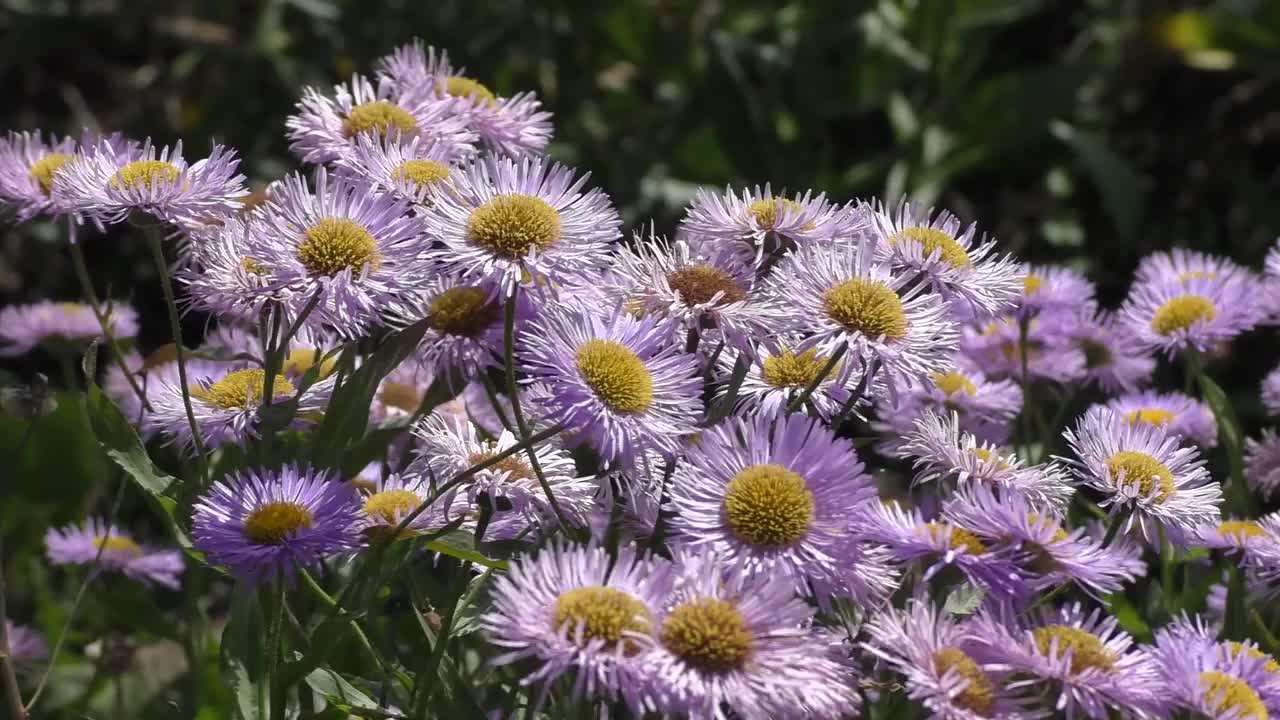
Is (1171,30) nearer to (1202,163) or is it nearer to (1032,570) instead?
(1202,163)

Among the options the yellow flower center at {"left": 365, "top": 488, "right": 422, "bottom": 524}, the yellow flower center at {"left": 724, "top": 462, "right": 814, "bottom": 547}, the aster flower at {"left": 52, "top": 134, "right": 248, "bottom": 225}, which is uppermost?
the aster flower at {"left": 52, "top": 134, "right": 248, "bottom": 225}

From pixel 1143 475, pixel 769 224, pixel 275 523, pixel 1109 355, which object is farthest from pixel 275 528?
pixel 1109 355

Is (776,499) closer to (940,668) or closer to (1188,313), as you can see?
(940,668)

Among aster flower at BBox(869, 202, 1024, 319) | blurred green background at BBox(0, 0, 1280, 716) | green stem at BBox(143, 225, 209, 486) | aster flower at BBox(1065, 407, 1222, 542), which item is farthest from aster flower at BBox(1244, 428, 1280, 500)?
blurred green background at BBox(0, 0, 1280, 716)

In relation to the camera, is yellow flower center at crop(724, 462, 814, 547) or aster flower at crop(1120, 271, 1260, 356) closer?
yellow flower center at crop(724, 462, 814, 547)

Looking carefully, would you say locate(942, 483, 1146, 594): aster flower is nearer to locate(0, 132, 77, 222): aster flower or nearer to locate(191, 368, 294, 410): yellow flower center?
locate(191, 368, 294, 410): yellow flower center

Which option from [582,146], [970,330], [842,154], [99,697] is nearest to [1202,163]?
[842,154]

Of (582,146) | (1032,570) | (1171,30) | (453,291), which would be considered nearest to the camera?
(1032,570)
